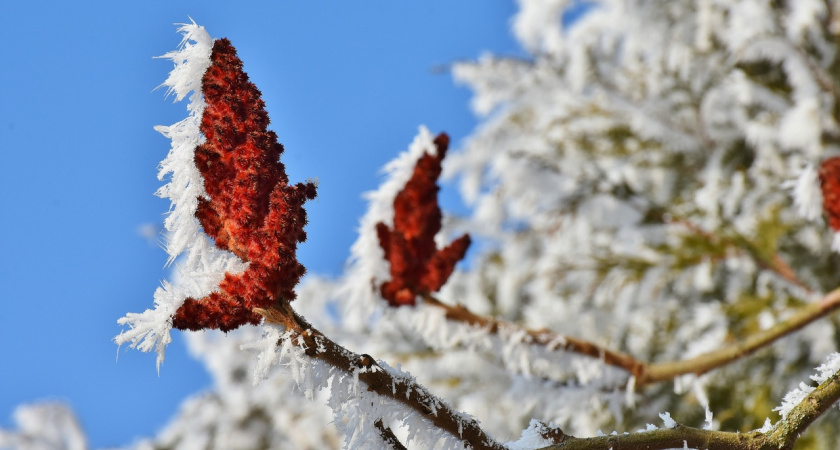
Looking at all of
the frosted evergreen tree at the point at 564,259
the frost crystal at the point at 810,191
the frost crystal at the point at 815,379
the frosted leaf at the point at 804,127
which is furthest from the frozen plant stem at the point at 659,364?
the frosted leaf at the point at 804,127

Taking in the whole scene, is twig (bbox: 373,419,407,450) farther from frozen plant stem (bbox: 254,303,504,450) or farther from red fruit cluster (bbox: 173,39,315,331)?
red fruit cluster (bbox: 173,39,315,331)

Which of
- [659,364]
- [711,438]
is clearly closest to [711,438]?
[711,438]

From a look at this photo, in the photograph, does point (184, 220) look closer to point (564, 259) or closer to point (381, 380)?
point (381, 380)

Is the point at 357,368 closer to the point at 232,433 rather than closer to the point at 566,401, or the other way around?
the point at 566,401

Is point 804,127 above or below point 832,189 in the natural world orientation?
above

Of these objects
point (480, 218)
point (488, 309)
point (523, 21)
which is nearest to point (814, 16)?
point (523, 21)

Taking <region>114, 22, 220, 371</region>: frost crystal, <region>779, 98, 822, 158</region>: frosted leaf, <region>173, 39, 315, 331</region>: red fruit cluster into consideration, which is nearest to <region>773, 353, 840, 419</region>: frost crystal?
<region>173, 39, 315, 331</region>: red fruit cluster
